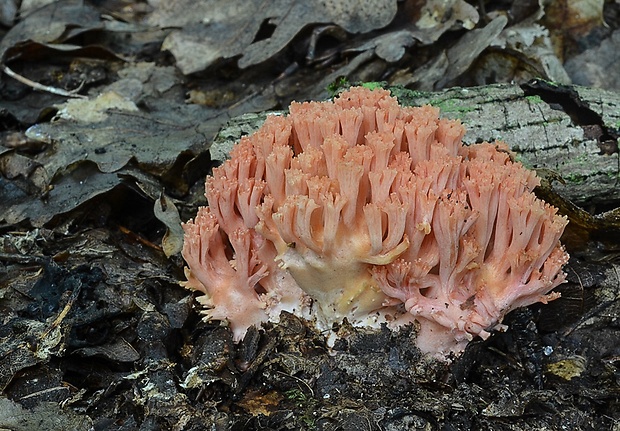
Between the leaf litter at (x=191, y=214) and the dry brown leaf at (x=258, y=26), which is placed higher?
the dry brown leaf at (x=258, y=26)

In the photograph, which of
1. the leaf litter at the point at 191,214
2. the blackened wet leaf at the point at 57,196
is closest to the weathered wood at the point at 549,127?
the leaf litter at the point at 191,214

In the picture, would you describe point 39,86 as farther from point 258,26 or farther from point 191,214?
point 191,214

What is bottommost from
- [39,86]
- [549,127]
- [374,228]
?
[39,86]

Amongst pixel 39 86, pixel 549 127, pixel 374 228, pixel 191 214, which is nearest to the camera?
pixel 374 228

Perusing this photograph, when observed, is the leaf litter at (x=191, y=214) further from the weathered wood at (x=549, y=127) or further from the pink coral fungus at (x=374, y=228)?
the pink coral fungus at (x=374, y=228)

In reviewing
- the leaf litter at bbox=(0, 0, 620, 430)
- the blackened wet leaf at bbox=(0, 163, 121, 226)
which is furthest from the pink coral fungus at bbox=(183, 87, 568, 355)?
the blackened wet leaf at bbox=(0, 163, 121, 226)

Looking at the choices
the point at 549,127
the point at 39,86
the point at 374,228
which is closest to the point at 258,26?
the point at 39,86

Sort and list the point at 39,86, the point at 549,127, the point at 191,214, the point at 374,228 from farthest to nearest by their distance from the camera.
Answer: the point at 39,86, the point at 191,214, the point at 549,127, the point at 374,228
